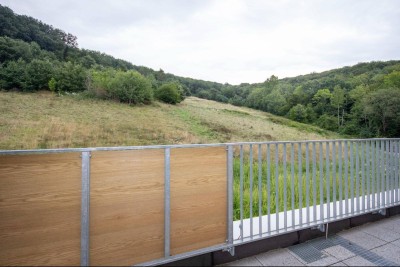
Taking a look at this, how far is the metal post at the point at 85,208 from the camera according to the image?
156 centimetres

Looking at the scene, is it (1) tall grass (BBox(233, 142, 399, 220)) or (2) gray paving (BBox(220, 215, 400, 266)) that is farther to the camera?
(1) tall grass (BBox(233, 142, 399, 220))

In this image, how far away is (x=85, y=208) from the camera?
1.57 meters

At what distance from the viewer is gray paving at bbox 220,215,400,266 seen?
6.94 feet

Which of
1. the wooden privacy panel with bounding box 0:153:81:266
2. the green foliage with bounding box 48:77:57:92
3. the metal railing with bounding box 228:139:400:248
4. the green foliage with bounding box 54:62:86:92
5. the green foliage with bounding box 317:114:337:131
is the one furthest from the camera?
the green foliage with bounding box 317:114:337:131

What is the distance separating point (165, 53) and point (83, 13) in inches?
676

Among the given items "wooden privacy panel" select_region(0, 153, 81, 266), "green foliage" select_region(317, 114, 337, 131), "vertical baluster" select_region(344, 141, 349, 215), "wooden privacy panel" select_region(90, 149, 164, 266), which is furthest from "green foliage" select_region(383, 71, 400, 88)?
"wooden privacy panel" select_region(0, 153, 81, 266)

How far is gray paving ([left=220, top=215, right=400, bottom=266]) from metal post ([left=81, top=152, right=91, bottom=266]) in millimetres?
1257

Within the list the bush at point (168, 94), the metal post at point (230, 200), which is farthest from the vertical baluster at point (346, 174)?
the bush at point (168, 94)

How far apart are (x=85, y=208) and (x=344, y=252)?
8.29 feet

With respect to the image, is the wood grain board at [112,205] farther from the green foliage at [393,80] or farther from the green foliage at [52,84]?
the green foliage at [393,80]

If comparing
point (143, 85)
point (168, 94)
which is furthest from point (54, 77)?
point (168, 94)

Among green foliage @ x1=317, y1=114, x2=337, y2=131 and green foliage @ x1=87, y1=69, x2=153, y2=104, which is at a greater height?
green foliage @ x1=87, y1=69, x2=153, y2=104

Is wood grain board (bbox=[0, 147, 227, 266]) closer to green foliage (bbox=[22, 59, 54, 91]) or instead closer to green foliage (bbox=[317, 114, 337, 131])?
green foliage (bbox=[22, 59, 54, 91])

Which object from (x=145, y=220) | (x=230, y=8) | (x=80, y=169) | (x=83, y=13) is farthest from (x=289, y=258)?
(x=83, y=13)
